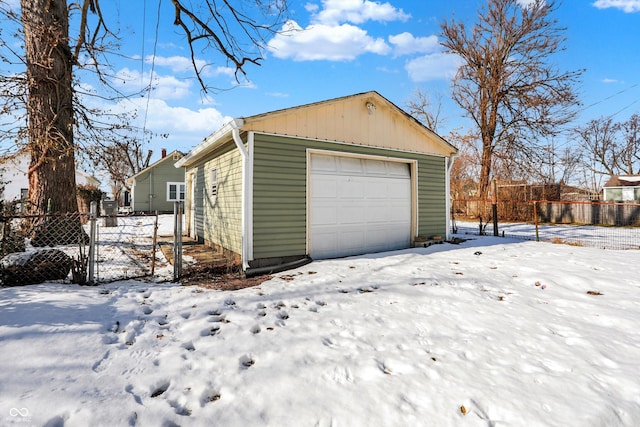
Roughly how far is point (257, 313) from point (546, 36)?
22219 mm

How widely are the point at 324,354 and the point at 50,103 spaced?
31.4ft

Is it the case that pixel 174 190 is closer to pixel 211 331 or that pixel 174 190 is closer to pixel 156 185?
pixel 156 185

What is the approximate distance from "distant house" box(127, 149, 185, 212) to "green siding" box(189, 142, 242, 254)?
14922 millimetres

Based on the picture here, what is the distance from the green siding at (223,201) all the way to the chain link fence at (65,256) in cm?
144

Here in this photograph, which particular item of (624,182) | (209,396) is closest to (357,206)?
(209,396)

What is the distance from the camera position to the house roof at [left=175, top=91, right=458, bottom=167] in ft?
20.4

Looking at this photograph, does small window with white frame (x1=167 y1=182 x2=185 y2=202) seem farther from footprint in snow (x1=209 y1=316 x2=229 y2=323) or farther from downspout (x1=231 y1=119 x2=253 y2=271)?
footprint in snow (x1=209 y1=316 x2=229 y2=323)

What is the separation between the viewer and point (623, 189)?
80.1 ft

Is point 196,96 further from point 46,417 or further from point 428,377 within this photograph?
point 428,377

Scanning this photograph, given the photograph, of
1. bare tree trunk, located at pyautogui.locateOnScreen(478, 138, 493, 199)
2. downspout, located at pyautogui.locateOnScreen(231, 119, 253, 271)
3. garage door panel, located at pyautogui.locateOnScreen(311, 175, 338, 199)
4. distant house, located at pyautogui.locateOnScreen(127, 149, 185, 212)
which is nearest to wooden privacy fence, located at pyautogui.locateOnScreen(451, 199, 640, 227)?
bare tree trunk, located at pyautogui.locateOnScreen(478, 138, 493, 199)

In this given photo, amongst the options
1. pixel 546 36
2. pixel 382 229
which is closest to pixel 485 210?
pixel 546 36

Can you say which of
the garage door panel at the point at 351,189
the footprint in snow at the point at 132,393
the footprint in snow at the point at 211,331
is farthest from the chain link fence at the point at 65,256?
the garage door panel at the point at 351,189

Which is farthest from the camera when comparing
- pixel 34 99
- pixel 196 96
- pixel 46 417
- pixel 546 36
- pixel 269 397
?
pixel 546 36

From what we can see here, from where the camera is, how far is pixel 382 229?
26.5 feet
